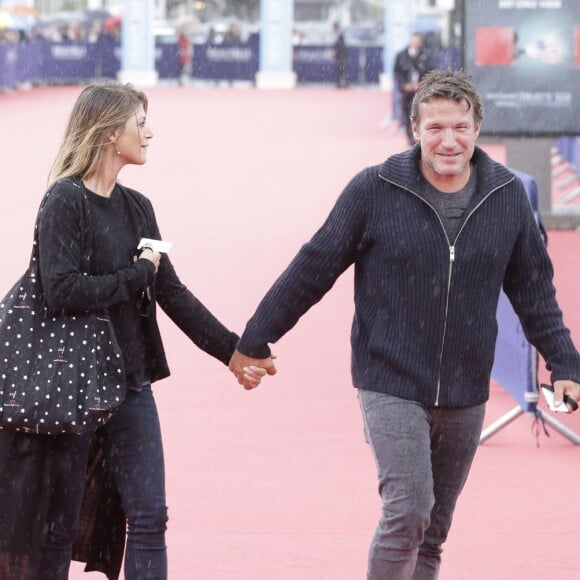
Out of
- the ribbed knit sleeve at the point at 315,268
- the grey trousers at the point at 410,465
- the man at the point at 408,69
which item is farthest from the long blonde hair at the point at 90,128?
the man at the point at 408,69

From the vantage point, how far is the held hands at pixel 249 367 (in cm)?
487

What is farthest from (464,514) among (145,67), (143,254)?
(145,67)

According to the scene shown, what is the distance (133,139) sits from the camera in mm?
4719

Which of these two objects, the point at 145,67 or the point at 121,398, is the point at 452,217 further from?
the point at 145,67

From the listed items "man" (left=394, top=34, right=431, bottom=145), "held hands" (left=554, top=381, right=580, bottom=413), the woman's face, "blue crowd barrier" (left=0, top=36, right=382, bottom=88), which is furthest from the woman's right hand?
"blue crowd barrier" (left=0, top=36, right=382, bottom=88)

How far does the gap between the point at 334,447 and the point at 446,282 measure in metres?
3.40

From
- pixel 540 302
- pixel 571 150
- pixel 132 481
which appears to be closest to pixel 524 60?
pixel 571 150

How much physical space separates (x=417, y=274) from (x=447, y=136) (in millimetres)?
431

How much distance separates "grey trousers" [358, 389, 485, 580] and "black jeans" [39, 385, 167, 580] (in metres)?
0.68

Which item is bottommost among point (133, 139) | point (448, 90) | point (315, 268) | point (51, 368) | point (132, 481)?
point (132, 481)

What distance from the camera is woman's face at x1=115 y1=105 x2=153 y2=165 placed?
4.70 meters

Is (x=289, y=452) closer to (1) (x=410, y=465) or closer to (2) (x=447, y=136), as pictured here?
(1) (x=410, y=465)

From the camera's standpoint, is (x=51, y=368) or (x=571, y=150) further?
(x=571, y=150)

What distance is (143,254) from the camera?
4656 mm
